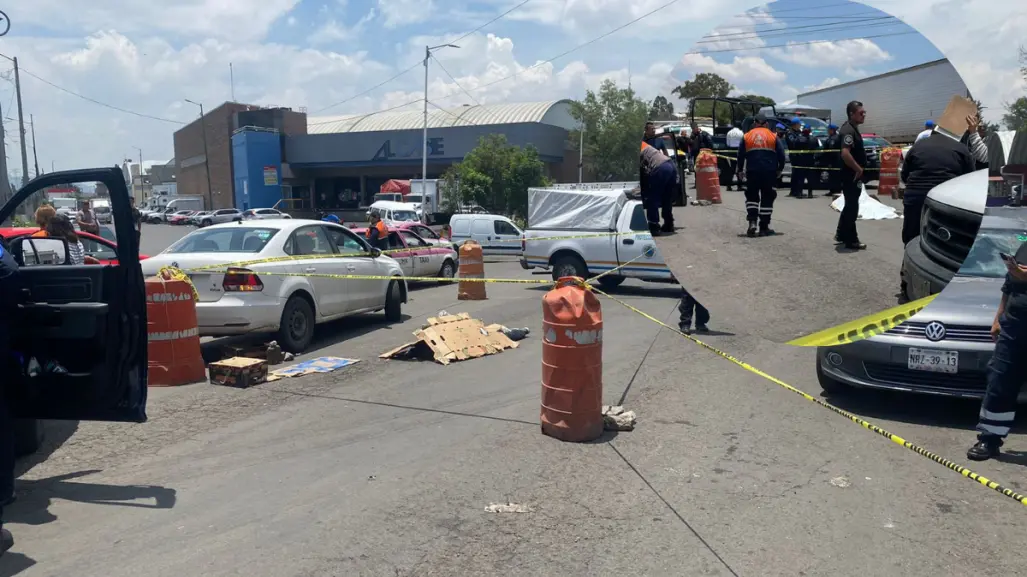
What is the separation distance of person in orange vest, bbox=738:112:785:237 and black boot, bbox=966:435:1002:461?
4.09m

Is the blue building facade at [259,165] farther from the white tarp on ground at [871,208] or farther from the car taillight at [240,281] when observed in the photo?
the white tarp on ground at [871,208]

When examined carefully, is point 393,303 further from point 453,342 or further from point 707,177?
point 707,177

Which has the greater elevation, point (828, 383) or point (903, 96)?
point (903, 96)

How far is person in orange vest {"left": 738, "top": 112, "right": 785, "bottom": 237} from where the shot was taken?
182 cm

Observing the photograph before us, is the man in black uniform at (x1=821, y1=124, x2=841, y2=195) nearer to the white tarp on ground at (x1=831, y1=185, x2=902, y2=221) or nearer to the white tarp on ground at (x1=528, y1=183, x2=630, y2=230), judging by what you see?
the white tarp on ground at (x1=831, y1=185, x2=902, y2=221)

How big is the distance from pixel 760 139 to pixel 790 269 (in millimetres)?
356

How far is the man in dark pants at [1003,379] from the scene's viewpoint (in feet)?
13.6

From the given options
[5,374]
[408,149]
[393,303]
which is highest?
[408,149]

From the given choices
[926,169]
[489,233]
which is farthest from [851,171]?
[489,233]

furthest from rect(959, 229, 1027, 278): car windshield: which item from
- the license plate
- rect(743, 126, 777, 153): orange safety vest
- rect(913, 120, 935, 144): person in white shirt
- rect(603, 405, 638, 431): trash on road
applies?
rect(603, 405, 638, 431): trash on road

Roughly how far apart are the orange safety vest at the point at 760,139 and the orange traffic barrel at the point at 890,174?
279 millimetres

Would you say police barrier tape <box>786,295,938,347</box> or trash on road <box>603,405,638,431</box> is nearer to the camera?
police barrier tape <box>786,295,938,347</box>

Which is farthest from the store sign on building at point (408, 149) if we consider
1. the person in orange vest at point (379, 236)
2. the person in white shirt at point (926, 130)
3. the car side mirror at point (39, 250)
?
the person in white shirt at point (926, 130)

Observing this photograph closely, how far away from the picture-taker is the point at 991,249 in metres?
1.41
